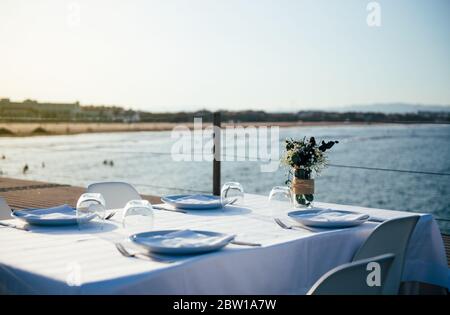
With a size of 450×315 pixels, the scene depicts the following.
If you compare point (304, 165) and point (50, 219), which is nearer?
point (50, 219)

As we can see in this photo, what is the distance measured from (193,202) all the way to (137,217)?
24.6 inches

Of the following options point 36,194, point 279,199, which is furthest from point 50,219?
point 36,194

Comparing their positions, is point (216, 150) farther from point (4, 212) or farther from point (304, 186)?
point (4, 212)

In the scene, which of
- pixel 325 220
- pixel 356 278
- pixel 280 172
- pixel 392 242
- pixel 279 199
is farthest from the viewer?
pixel 280 172

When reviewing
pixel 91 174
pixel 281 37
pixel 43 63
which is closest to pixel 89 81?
pixel 43 63

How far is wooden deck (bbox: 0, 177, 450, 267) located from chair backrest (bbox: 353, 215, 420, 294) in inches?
178

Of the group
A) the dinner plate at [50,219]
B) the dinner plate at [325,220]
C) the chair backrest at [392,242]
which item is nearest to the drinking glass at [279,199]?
the dinner plate at [325,220]

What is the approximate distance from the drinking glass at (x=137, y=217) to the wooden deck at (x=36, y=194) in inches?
159

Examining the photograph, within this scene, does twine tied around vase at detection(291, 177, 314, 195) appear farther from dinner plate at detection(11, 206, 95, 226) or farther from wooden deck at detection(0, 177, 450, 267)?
wooden deck at detection(0, 177, 450, 267)

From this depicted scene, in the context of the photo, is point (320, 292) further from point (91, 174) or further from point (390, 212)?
point (91, 174)

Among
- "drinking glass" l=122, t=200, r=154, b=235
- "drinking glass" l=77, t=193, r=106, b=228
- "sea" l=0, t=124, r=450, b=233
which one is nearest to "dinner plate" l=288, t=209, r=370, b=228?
"drinking glass" l=122, t=200, r=154, b=235

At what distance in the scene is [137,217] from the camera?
2.07 meters

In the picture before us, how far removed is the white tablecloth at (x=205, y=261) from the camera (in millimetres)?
1477

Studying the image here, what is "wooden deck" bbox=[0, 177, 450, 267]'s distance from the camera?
618 centimetres
